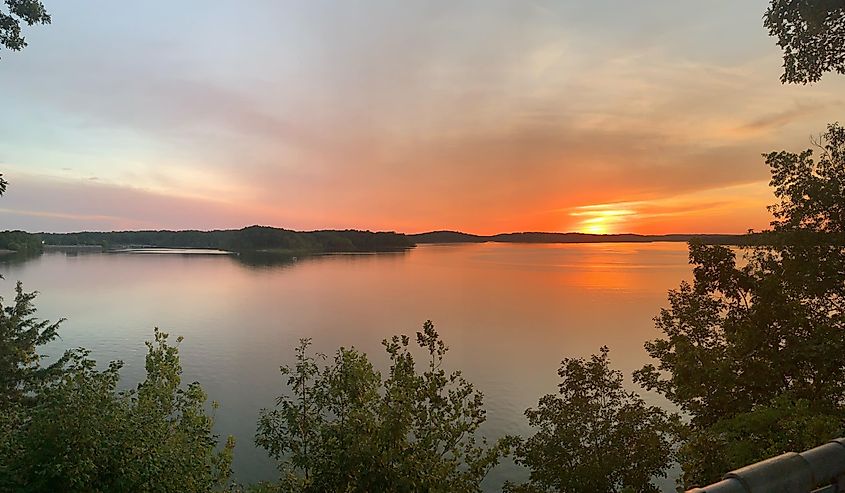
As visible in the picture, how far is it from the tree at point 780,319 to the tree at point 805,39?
3785 mm

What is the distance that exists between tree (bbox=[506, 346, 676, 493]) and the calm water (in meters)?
3.86

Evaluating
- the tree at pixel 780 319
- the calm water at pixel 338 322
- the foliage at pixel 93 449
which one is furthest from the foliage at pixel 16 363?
the tree at pixel 780 319

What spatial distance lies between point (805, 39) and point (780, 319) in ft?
18.0

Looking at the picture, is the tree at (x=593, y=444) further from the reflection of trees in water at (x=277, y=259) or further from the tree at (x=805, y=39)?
the reflection of trees in water at (x=277, y=259)

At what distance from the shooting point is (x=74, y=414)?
5.52 m

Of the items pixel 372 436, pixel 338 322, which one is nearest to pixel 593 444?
pixel 372 436

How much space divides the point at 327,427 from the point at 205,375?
17.9 meters

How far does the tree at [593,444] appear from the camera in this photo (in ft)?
33.0

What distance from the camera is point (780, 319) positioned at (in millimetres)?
9406

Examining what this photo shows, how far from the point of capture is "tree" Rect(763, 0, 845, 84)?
19.8ft

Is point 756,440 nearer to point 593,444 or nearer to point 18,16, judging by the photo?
point 593,444

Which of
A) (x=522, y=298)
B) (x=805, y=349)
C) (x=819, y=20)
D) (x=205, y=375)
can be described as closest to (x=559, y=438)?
(x=805, y=349)

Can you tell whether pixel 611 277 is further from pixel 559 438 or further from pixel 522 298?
→ pixel 559 438

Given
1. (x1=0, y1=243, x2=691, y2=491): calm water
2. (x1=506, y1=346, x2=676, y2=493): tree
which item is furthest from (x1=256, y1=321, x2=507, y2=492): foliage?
(x1=0, y1=243, x2=691, y2=491): calm water
